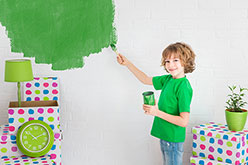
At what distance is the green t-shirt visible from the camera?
6.87 feet

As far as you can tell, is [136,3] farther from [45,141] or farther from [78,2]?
[45,141]

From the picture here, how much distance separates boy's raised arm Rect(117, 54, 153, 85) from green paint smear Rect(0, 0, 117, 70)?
14cm

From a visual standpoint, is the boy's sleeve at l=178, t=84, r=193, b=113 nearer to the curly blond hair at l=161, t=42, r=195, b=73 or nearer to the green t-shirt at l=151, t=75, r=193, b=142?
the green t-shirt at l=151, t=75, r=193, b=142

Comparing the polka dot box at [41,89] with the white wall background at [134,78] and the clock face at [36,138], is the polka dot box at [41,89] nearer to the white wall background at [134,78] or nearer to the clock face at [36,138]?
the white wall background at [134,78]

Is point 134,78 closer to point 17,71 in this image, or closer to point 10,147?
point 17,71

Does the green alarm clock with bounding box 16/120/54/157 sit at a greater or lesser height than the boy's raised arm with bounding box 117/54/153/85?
lesser

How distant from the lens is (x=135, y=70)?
2438 mm

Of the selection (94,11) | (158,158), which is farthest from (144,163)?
→ (94,11)

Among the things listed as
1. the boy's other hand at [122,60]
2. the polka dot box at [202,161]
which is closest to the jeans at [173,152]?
the polka dot box at [202,161]

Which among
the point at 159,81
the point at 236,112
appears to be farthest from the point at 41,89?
the point at 236,112

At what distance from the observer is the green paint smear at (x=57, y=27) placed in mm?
2436

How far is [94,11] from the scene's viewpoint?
2.46 meters

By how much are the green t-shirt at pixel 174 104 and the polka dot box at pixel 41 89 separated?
71 cm

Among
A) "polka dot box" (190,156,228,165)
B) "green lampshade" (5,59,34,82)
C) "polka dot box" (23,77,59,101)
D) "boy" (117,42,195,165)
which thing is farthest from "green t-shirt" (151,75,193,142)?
"green lampshade" (5,59,34,82)
